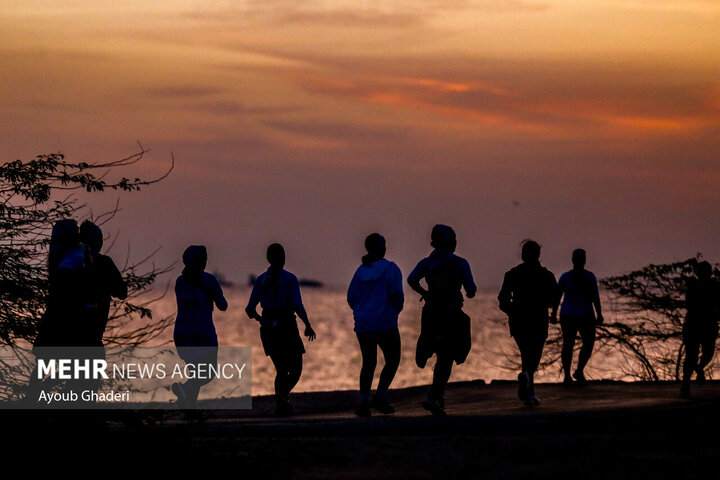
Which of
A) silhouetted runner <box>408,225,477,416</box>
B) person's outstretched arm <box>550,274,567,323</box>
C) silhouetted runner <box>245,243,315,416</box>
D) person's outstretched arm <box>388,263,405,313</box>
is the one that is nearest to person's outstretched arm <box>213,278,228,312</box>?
silhouetted runner <box>245,243,315,416</box>

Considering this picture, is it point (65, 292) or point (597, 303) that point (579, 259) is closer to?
point (597, 303)

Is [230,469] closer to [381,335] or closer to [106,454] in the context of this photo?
[106,454]

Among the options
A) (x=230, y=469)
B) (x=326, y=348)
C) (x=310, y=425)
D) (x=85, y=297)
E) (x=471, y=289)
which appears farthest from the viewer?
(x=326, y=348)

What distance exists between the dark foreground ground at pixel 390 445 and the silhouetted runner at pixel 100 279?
899 millimetres

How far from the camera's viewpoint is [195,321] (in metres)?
14.0

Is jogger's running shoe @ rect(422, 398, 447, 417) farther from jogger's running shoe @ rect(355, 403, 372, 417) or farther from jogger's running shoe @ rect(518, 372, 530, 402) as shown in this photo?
jogger's running shoe @ rect(518, 372, 530, 402)

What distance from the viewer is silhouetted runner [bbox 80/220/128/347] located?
37.5 ft

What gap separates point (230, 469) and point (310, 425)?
2742mm

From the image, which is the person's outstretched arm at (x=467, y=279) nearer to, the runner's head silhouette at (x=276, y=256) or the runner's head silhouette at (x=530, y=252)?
the runner's head silhouette at (x=530, y=252)

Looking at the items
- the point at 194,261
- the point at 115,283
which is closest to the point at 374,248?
the point at 194,261

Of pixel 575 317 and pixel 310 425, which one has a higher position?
pixel 575 317

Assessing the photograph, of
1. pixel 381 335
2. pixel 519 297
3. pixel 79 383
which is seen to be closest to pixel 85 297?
pixel 79 383

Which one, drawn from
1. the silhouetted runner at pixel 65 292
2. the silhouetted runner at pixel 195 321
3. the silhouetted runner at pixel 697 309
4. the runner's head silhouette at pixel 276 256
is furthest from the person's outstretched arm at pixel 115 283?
the silhouetted runner at pixel 697 309

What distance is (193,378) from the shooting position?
1387cm
